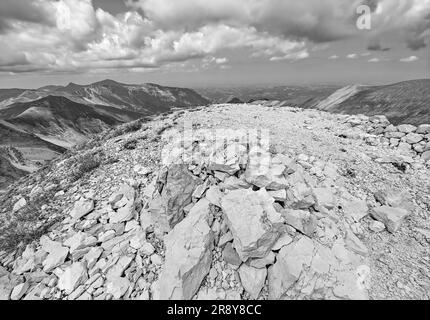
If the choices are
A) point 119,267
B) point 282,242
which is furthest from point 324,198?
point 119,267

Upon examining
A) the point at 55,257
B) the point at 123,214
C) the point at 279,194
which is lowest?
the point at 55,257

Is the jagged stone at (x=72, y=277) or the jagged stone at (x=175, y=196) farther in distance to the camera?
the jagged stone at (x=175, y=196)

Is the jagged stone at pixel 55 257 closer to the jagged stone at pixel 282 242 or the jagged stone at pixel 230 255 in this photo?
the jagged stone at pixel 230 255

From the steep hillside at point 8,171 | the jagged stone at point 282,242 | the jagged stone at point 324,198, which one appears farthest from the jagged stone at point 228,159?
the steep hillside at point 8,171

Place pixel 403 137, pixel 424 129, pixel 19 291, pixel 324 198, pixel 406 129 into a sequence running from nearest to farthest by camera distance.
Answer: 1. pixel 19 291
2. pixel 324 198
3. pixel 424 129
4. pixel 403 137
5. pixel 406 129

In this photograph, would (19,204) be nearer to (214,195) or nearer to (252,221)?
(214,195)

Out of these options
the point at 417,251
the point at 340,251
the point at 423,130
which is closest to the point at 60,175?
the point at 340,251

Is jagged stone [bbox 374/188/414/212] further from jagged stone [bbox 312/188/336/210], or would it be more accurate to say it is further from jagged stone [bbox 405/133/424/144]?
jagged stone [bbox 405/133/424/144]
